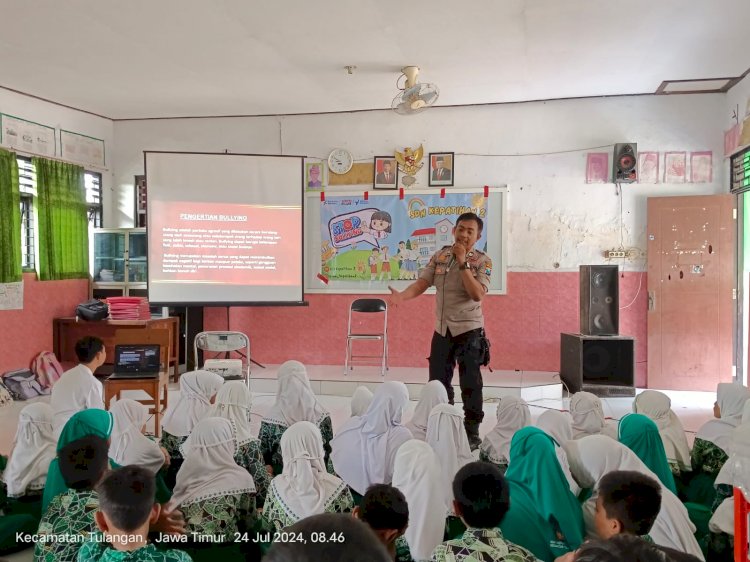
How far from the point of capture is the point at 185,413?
2.89 meters

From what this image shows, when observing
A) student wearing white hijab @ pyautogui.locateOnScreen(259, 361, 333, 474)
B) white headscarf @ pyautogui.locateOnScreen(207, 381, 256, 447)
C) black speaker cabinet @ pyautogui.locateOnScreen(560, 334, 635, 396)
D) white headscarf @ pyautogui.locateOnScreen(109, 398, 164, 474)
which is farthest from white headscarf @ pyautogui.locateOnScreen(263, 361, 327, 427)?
black speaker cabinet @ pyautogui.locateOnScreen(560, 334, 635, 396)

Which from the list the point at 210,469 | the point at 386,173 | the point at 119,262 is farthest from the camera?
the point at 119,262

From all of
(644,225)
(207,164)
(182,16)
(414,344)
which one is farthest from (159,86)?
(644,225)

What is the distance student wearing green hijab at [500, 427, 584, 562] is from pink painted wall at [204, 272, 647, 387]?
445cm

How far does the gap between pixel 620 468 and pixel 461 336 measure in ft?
5.91

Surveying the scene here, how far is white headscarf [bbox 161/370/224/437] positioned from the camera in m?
2.85

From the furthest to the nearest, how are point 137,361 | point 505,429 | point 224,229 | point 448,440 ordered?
point 224,229 < point 137,361 < point 505,429 < point 448,440

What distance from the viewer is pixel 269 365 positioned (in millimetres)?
6633

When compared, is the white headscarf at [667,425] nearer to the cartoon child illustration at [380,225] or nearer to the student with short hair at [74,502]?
the student with short hair at [74,502]

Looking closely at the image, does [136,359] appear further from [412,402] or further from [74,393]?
[412,402]

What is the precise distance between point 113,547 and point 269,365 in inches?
206

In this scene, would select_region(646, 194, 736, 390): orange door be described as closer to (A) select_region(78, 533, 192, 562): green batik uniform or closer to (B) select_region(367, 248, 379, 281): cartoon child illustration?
(B) select_region(367, 248, 379, 281): cartoon child illustration

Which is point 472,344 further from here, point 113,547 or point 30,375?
point 30,375

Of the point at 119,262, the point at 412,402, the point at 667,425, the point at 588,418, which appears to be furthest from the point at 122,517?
the point at 119,262
